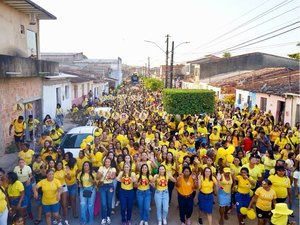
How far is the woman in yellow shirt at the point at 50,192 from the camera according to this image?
6828mm

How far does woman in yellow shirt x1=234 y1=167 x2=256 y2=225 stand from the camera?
23.6 feet

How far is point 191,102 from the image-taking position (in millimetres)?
19047

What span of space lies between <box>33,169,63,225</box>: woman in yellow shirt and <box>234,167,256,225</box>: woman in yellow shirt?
374 centimetres

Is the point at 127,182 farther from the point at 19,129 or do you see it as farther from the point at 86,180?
the point at 19,129

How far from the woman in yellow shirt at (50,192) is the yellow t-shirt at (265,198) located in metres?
3.96

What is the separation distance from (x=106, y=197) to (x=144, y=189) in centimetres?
90

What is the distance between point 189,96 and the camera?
62.3 feet

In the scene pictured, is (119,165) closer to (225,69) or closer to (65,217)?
(65,217)

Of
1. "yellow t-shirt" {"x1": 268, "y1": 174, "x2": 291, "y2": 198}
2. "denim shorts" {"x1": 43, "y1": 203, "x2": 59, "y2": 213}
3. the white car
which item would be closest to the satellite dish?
the white car

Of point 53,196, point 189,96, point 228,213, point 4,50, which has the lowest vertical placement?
point 228,213

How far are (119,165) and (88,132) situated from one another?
13.3 ft

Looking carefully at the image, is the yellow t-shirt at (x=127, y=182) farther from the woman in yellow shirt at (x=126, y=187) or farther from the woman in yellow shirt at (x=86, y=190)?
the woman in yellow shirt at (x=86, y=190)

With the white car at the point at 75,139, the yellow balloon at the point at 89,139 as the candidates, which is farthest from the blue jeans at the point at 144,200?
the white car at the point at 75,139

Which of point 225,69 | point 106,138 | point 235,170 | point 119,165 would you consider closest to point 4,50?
point 106,138
